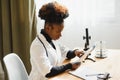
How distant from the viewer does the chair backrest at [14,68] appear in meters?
2.02

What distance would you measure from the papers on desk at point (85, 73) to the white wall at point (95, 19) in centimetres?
139

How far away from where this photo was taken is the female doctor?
189 centimetres

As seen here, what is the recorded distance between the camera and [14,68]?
2.08 m

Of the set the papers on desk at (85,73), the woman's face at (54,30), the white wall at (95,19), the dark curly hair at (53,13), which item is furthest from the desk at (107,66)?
the white wall at (95,19)

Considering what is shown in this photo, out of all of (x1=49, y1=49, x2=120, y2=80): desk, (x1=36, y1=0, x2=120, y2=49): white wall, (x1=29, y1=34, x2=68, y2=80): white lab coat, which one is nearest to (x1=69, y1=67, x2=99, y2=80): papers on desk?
(x1=49, y1=49, x2=120, y2=80): desk

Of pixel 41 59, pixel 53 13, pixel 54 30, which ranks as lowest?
pixel 41 59

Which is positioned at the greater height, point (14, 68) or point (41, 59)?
point (41, 59)

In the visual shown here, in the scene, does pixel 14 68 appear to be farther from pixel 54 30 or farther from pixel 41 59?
pixel 54 30

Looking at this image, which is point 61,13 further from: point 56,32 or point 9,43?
point 9,43

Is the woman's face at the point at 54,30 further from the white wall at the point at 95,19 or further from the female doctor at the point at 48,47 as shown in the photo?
the white wall at the point at 95,19

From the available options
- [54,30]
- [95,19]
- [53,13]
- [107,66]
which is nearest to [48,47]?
[54,30]

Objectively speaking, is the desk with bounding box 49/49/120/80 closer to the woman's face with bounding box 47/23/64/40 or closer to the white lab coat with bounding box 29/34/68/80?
the white lab coat with bounding box 29/34/68/80

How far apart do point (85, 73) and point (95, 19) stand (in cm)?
154

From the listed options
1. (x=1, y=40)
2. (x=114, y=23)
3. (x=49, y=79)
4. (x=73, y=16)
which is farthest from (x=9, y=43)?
(x=49, y=79)
